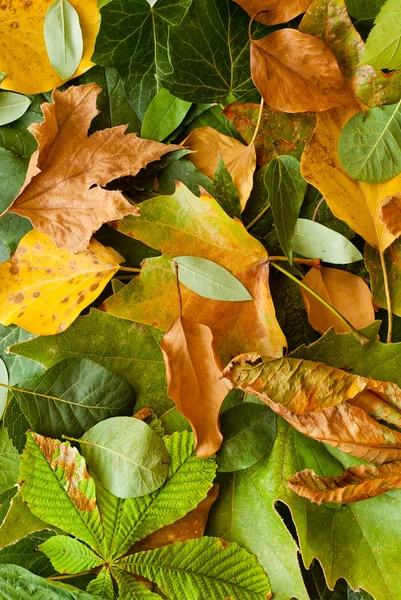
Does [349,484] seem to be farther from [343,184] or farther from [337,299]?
[343,184]

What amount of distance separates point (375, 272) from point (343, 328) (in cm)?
6

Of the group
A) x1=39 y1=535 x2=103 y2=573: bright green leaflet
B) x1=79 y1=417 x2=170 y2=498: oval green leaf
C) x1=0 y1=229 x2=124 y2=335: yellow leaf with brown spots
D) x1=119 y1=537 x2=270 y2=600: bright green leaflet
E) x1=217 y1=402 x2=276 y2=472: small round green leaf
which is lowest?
x1=39 y1=535 x2=103 y2=573: bright green leaflet

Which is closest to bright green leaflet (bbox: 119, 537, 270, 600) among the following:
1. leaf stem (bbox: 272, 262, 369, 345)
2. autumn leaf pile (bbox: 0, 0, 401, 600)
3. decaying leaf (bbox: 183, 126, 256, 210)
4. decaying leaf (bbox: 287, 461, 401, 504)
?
autumn leaf pile (bbox: 0, 0, 401, 600)

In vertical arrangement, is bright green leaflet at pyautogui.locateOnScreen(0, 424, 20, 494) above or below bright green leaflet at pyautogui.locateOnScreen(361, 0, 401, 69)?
below

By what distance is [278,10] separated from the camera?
0.59 metres

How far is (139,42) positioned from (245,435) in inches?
15.7

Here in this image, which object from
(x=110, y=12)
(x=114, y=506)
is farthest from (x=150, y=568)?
(x=110, y=12)

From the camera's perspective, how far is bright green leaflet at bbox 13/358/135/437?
1.99ft

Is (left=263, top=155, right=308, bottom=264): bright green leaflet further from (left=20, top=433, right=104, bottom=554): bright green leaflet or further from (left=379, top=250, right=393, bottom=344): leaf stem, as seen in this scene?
(left=20, top=433, right=104, bottom=554): bright green leaflet

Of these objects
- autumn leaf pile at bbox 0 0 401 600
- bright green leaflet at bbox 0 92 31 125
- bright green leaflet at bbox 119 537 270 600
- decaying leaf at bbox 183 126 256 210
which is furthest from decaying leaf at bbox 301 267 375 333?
bright green leaflet at bbox 0 92 31 125

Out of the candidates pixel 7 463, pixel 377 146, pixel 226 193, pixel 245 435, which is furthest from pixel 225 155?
pixel 7 463

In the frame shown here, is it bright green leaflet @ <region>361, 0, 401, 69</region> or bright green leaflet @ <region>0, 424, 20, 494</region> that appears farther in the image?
bright green leaflet @ <region>0, 424, 20, 494</region>

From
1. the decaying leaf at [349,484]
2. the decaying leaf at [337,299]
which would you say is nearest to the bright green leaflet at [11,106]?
the decaying leaf at [337,299]

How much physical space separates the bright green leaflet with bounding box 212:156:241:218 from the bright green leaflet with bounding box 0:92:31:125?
21 centimetres
